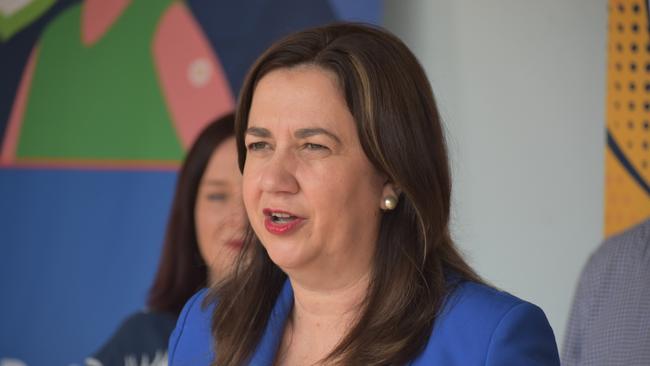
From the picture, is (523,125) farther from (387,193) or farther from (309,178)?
(309,178)

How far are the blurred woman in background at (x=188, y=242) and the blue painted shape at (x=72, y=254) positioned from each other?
2.63ft

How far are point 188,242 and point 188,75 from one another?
39.9 inches

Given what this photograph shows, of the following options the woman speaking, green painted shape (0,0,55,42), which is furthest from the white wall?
green painted shape (0,0,55,42)

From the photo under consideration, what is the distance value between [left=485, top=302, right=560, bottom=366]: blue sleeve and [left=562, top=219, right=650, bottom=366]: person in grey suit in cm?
72

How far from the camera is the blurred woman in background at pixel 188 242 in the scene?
3500 millimetres

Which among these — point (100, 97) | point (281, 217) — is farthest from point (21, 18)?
point (281, 217)

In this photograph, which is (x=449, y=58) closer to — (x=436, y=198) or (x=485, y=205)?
(x=485, y=205)

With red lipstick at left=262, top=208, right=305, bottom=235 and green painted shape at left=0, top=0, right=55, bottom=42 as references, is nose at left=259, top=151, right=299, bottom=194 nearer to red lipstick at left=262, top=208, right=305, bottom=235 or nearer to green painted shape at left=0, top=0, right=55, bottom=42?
red lipstick at left=262, top=208, right=305, bottom=235

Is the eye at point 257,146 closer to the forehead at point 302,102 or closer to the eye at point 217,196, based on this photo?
the forehead at point 302,102

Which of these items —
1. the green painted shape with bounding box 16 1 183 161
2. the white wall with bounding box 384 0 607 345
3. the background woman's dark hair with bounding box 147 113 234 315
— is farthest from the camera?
the green painted shape with bounding box 16 1 183 161

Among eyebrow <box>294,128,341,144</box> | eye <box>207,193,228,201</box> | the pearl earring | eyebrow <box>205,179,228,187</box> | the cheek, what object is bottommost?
eye <box>207,193,228,201</box>

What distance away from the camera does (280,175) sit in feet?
6.56

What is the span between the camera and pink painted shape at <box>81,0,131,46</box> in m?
4.42

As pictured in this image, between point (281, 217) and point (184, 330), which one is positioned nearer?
point (281, 217)
